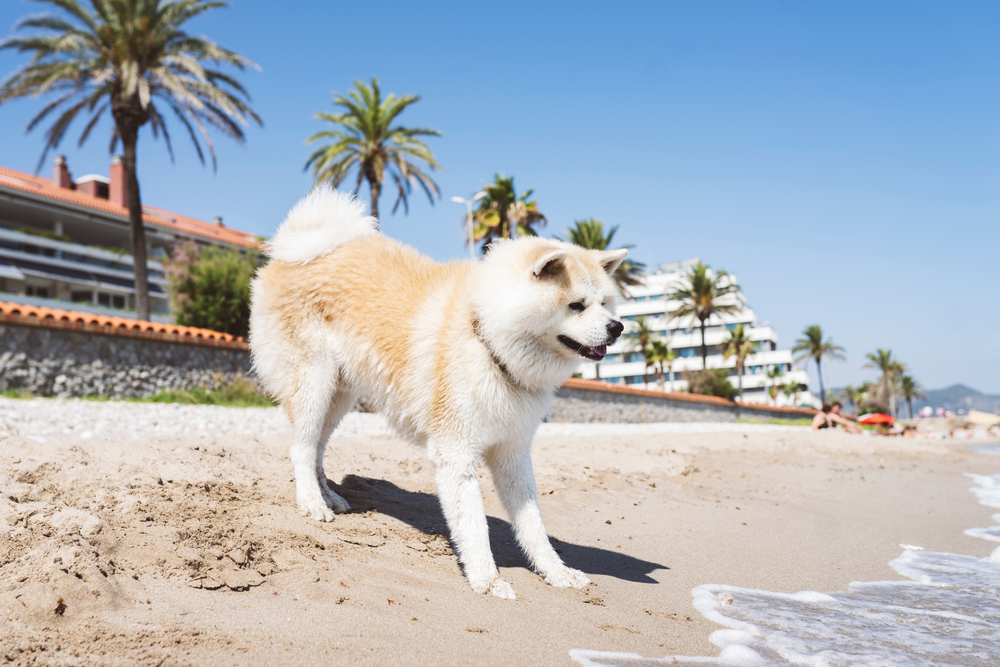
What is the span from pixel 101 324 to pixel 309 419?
10.3m

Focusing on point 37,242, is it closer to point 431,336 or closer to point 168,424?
point 168,424

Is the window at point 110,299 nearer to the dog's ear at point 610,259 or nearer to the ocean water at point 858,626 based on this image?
the dog's ear at point 610,259

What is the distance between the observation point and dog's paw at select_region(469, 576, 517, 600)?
12.1 feet

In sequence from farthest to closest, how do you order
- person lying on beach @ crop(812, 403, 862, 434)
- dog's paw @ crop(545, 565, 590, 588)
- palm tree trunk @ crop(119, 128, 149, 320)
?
person lying on beach @ crop(812, 403, 862, 434) → palm tree trunk @ crop(119, 128, 149, 320) → dog's paw @ crop(545, 565, 590, 588)

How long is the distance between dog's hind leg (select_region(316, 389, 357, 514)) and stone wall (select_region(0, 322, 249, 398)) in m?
9.46

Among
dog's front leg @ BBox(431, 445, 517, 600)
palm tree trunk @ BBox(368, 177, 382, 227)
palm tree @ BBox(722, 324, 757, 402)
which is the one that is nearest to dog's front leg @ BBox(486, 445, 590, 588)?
dog's front leg @ BBox(431, 445, 517, 600)

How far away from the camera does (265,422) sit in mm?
9508

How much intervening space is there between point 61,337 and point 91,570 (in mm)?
11196

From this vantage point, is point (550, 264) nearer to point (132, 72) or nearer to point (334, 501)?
point (334, 501)

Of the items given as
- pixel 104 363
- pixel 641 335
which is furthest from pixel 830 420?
pixel 641 335

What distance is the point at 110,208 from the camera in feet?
146

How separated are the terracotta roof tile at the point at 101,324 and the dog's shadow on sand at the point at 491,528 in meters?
9.20

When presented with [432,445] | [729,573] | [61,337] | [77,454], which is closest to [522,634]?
[432,445]

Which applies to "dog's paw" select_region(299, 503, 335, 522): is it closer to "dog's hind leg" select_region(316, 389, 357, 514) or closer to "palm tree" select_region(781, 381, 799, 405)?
"dog's hind leg" select_region(316, 389, 357, 514)
